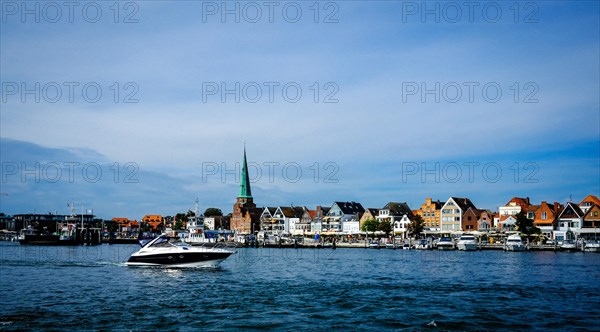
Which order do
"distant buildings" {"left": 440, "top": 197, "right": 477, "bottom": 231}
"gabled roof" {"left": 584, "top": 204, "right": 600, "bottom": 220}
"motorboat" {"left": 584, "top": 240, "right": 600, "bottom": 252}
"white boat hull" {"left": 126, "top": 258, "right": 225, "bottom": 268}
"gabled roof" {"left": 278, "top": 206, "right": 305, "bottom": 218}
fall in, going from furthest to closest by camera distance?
"gabled roof" {"left": 278, "top": 206, "right": 305, "bottom": 218}
"distant buildings" {"left": 440, "top": 197, "right": 477, "bottom": 231}
"gabled roof" {"left": 584, "top": 204, "right": 600, "bottom": 220}
"motorboat" {"left": 584, "top": 240, "right": 600, "bottom": 252}
"white boat hull" {"left": 126, "top": 258, "right": 225, "bottom": 268}

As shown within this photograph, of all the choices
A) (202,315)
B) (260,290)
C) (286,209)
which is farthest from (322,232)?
(202,315)

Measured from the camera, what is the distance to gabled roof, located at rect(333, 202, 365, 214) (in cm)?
17500

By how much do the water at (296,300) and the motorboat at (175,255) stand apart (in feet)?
3.05

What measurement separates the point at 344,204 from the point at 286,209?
24.0 meters

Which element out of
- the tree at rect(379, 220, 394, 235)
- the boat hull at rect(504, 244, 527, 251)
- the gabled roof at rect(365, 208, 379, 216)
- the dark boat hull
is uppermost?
the gabled roof at rect(365, 208, 379, 216)

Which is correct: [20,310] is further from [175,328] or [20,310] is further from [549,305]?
[549,305]

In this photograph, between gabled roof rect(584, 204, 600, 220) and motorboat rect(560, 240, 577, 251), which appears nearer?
motorboat rect(560, 240, 577, 251)

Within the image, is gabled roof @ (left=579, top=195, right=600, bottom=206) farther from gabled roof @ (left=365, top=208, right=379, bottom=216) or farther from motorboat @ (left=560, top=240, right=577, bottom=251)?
gabled roof @ (left=365, top=208, right=379, bottom=216)

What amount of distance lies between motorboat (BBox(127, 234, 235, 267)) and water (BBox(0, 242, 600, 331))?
931 millimetres

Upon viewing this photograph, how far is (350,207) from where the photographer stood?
178 m

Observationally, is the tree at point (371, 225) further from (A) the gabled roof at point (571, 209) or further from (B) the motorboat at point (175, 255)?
(B) the motorboat at point (175, 255)

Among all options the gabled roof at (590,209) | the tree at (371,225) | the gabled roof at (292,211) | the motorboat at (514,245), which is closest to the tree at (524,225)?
the gabled roof at (590,209)

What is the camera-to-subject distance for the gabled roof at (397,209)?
156925 mm

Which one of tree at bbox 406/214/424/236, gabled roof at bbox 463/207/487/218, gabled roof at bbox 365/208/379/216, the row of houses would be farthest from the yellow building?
gabled roof at bbox 365/208/379/216
